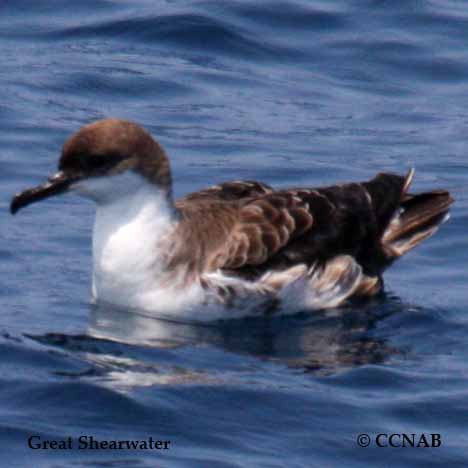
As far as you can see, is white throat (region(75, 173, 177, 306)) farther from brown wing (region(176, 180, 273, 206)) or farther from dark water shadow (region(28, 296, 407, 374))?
brown wing (region(176, 180, 273, 206))

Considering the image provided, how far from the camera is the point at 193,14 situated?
56.8 feet

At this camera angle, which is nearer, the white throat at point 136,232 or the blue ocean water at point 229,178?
the blue ocean water at point 229,178

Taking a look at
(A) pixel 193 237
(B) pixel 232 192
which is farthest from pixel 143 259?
(B) pixel 232 192

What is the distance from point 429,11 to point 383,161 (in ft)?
14.3

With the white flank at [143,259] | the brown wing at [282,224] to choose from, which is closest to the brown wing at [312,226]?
the brown wing at [282,224]

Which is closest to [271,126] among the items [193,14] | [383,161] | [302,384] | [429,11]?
[383,161]

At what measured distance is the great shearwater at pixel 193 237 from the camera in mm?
10242

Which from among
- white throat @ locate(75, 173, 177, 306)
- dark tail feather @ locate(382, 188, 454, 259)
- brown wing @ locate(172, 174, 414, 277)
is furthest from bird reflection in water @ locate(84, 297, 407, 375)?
dark tail feather @ locate(382, 188, 454, 259)

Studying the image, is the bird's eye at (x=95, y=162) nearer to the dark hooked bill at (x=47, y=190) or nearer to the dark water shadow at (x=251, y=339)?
the dark hooked bill at (x=47, y=190)

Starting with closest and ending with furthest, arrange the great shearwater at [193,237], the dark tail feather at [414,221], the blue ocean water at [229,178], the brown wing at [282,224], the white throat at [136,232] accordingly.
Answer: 1. the blue ocean water at [229,178]
2. the great shearwater at [193,237]
3. the white throat at [136,232]
4. the brown wing at [282,224]
5. the dark tail feather at [414,221]

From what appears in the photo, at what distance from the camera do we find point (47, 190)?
33.2ft

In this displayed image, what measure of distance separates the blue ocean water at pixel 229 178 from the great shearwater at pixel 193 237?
0.56ft

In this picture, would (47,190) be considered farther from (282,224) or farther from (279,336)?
(279,336)

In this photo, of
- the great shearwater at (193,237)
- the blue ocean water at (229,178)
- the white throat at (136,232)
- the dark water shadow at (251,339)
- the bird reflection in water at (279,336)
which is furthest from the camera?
the white throat at (136,232)
